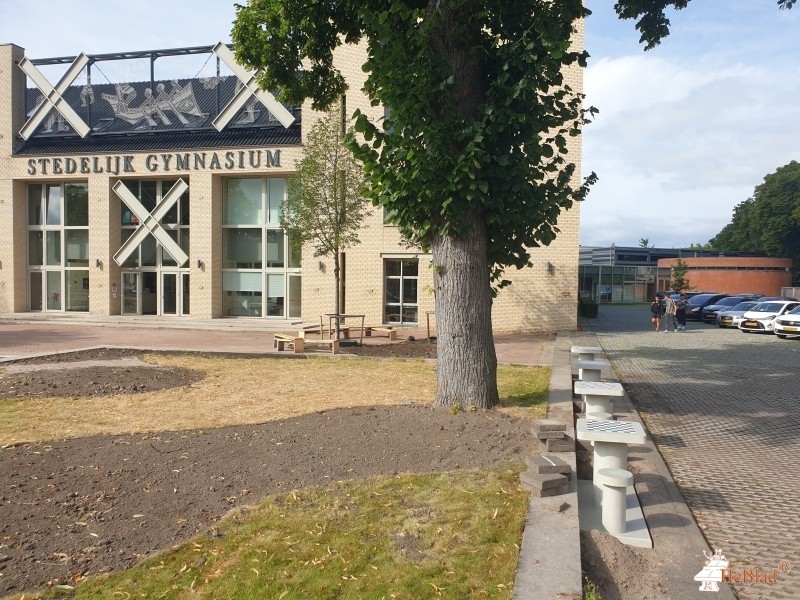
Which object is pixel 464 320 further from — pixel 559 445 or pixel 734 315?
pixel 734 315

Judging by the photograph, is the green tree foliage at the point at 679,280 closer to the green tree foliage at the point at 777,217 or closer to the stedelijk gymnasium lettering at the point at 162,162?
the green tree foliage at the point at 777,217

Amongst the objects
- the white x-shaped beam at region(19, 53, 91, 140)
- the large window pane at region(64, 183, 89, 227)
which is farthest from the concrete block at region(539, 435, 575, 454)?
the large window pane at region(64, 183, 89, 227)

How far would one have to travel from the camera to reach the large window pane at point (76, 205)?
29812 millimetres

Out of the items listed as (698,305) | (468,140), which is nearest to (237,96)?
(468,140)

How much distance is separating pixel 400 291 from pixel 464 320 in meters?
17.2

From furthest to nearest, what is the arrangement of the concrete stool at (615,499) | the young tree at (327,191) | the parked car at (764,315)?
the parked car at (764,315)
the young tree at (327,191)
the concrete stool at (615,499)

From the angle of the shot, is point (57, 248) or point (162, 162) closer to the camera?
point (162, 162)

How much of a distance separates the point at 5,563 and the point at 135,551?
29.2 inches

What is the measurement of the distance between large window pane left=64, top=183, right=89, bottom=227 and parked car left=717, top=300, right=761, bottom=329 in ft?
97.2

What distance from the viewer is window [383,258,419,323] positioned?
82.4 feet

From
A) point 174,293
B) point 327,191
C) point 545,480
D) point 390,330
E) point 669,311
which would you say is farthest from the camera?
point 174,293

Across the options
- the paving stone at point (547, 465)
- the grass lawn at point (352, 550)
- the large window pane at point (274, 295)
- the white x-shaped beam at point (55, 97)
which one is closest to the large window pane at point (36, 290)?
the white x-shaped beam at point (55, 97)

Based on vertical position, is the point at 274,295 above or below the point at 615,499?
above

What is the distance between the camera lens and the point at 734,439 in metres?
8.00
